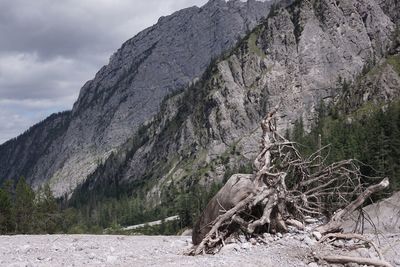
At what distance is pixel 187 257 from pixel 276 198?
3995 mm

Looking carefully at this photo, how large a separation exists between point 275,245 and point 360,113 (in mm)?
190676

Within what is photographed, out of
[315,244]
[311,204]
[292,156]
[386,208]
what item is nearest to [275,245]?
[315,244]

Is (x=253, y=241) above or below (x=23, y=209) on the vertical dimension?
below

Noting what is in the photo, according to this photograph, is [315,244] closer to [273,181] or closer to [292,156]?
[273,181]

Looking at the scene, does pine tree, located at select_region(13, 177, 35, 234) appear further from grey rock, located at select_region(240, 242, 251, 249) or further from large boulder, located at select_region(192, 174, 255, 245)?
grey rock, located at select_region(240, 242, 251, 249)

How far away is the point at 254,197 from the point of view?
16000 millimetres

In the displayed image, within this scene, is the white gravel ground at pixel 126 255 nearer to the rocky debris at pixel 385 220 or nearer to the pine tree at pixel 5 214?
the rocky debris at pixel 385 220

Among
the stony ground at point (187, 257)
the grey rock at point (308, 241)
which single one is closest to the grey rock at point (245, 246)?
the stony ground at point (187, 257)

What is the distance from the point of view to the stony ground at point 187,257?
518 inches

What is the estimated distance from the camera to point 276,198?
52.9 feet

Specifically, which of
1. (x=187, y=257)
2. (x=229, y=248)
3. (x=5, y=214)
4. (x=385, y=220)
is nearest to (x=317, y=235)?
(x=229, y=248)

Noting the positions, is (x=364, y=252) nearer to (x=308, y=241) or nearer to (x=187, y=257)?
(x=308, y=241)

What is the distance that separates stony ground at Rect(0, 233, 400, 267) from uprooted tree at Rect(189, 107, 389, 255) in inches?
35.8

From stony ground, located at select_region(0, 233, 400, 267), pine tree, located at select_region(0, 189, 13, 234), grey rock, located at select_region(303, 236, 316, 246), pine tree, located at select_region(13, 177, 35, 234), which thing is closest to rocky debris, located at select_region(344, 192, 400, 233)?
stony ground, located at select_region(0, 233, 400, 267)
